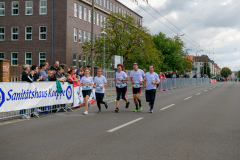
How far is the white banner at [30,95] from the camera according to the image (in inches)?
389

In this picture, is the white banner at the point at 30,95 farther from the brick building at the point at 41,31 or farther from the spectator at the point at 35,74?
the brick building at the point at 41,31

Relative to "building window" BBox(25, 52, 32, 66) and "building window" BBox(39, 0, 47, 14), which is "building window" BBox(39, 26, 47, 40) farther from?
"building window" BBox(25, 52, 32, 66)

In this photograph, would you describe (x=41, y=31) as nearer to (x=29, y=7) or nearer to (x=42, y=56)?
(x=42, y=56)

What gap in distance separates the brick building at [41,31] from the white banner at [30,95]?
2995 centimetres

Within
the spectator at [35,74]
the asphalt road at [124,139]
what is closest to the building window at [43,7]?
the spectator at [35,74]

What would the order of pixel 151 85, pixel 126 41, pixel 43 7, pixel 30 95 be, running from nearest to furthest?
pixel 30 95 < pixel 151 85 < pixel 126 41 < pixel 43 7

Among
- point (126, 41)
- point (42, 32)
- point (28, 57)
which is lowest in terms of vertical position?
point (28, 57)

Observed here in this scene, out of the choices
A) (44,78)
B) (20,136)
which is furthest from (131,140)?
(44,78)

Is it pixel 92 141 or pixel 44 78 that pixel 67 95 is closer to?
pixel 44 78

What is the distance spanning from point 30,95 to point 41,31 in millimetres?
33769

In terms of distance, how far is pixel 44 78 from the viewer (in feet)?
41.3

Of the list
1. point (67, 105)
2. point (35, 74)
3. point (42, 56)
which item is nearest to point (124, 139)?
point (35, 74)

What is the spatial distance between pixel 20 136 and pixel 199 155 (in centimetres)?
417

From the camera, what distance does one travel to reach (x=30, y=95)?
10984mm
